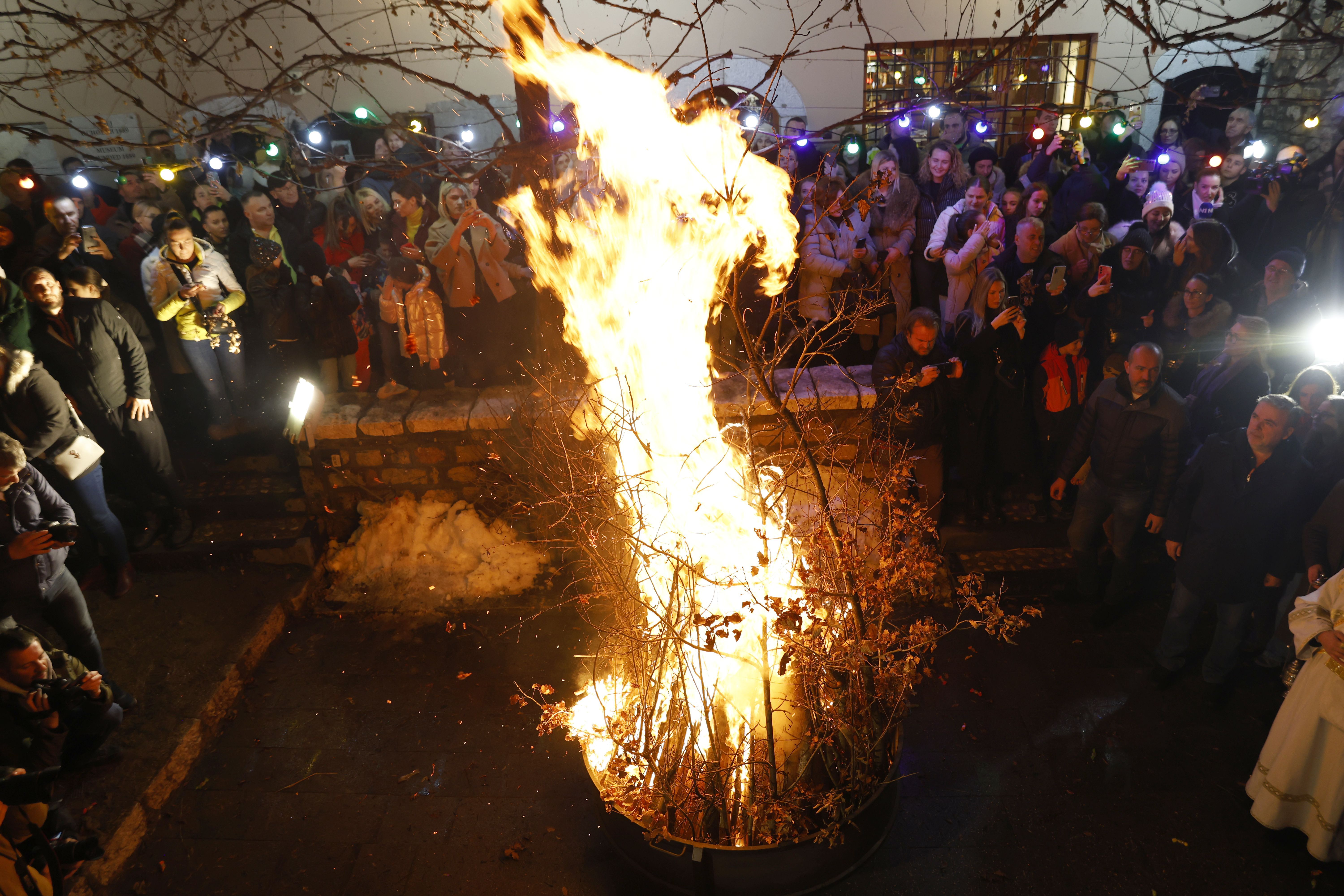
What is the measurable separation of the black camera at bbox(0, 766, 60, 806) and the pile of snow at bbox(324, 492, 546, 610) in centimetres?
291

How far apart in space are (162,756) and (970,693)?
5.36 metres

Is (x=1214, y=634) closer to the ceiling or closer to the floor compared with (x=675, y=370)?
closer to the floor

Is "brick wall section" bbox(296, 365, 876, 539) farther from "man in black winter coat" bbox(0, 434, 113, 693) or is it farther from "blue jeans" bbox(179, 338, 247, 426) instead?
"man in black winter coat" bbox(0, 434, 113, 693)

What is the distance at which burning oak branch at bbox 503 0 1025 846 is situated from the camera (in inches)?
154

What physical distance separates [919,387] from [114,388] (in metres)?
6.54

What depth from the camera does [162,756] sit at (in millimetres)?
5043

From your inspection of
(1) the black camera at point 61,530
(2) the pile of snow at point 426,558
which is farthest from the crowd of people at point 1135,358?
(1) the black camera at point 61,530

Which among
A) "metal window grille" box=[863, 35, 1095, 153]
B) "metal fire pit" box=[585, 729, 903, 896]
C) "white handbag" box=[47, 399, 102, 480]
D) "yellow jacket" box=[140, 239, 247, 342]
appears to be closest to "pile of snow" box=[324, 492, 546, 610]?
"white handbag" box=[47, 399, 102, 480]

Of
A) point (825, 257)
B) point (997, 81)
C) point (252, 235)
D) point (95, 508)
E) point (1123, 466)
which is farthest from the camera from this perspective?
point (997, 81)

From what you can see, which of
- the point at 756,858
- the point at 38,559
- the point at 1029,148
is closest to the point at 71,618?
the point at 38,559

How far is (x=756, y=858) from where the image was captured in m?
3.79

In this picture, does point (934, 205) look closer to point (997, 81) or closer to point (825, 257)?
point (825, 257)

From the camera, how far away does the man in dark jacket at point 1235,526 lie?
4.73 m

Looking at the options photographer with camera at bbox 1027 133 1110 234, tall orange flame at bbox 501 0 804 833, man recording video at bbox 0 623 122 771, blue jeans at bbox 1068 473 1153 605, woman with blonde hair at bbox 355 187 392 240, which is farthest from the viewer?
photographer with camera at bbox 1027 133 1110 234
